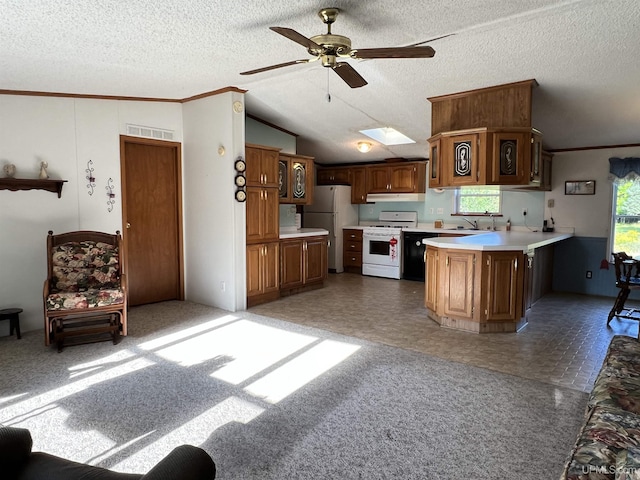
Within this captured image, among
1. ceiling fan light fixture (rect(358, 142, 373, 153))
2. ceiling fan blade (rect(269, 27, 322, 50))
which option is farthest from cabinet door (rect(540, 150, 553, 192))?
ceiling fan blade (rect(269, 27, 322, 50))

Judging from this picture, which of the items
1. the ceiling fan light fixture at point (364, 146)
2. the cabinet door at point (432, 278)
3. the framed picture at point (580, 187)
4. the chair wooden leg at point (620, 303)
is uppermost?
the ceiling fan light fixture at point (364, 146)

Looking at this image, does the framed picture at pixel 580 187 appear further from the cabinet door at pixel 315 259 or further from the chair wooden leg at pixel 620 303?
the cabinet door at pixel 315 259

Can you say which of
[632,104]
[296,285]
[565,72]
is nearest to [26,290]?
[296,285]

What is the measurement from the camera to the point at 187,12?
2.64 metres

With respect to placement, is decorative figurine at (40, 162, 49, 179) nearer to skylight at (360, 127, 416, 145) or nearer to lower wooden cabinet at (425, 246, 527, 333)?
lower wooden cabinet at (425, 246, 527, 333)

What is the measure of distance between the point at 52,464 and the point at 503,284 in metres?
3.90

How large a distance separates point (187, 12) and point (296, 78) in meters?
2.16

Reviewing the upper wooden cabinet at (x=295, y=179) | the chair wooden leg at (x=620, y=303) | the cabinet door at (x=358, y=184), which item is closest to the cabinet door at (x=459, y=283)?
the chair wooden leg at (x=620, y=303)

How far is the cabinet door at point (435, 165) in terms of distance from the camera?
4684mm

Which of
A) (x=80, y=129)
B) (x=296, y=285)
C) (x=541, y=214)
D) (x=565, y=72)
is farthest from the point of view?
(x=541, y=214)

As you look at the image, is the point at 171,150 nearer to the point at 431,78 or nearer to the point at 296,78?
the point at 296,78

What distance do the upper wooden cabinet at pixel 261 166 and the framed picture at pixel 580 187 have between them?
14.4 feet

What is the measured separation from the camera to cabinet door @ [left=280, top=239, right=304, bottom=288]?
5.73 metres

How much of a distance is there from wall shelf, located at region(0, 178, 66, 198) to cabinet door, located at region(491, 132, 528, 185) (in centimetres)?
449
